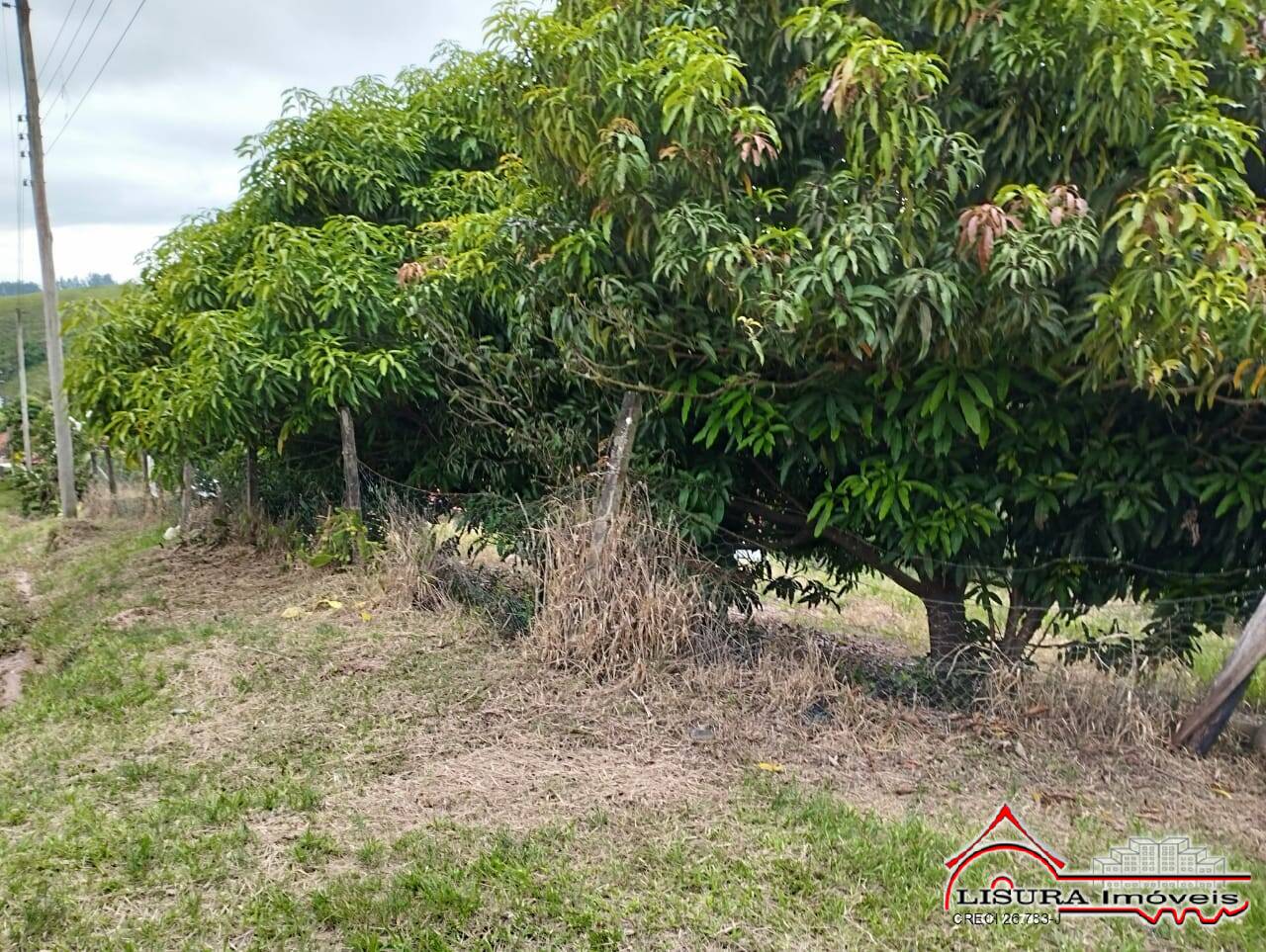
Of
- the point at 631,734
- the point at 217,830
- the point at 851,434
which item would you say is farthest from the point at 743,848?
the point at 851,434

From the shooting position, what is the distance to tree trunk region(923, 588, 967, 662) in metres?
5.12

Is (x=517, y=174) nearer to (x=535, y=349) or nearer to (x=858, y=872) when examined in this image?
(x=535, y=349)

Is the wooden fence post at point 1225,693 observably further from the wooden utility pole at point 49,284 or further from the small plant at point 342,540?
the wooden utility pole at point 49,284

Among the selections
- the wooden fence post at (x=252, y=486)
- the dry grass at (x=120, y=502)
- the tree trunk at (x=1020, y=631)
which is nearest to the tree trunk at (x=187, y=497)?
the wooden fence post at (x=252, y=486)

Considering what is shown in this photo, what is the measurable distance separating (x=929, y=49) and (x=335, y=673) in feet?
14.0

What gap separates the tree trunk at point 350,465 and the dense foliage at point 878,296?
0.63m

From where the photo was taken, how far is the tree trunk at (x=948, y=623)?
5.12 m

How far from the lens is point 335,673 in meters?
4.99

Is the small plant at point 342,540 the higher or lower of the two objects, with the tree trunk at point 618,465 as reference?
lower

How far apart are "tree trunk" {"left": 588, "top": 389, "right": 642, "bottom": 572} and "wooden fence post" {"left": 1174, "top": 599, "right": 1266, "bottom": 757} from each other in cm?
289

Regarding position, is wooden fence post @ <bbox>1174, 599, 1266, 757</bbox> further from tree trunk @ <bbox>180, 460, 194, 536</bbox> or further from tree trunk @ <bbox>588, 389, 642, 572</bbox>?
tree trunk @ <bbox>180, 460, 194, 536</bbox>

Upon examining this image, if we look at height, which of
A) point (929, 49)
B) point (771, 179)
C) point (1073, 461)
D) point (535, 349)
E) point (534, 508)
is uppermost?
point (929, 49)

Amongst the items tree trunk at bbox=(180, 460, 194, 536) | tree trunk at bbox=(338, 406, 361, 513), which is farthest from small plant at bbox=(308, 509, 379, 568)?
tree trunk at bbox=(180, 460, 194, 536)

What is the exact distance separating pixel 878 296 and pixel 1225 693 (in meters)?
2.31
